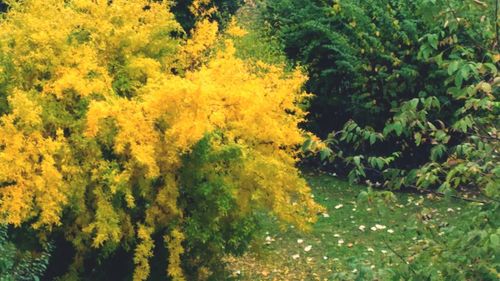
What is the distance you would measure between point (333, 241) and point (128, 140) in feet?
12.0

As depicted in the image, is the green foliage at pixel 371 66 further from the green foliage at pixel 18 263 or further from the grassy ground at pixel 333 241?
the green foliage at pixel 18 263

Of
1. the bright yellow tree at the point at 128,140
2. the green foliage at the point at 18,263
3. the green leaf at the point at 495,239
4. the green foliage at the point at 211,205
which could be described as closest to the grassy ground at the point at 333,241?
the green foliage at the point at 211,205

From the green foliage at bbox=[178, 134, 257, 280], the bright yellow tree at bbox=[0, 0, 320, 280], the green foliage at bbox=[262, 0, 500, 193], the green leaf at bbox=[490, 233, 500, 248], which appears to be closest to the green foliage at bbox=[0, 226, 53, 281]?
the bright yellow tree at bbox=[0, 0, 320, 280]

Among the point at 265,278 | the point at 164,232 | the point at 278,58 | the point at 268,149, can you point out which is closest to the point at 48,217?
the point at 164,232

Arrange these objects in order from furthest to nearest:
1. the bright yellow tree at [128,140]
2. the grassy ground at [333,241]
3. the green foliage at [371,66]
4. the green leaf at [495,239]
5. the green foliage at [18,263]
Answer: the green foliage at [371,66], the grassy ground at [333,241], the bright yellow tree at [128,140], the green foliage at [18,263], the green leaf at [495,239]

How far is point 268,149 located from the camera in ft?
21.6

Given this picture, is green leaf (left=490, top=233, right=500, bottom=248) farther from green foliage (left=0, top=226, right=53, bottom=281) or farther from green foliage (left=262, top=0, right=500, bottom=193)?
green foliage (left=262, top=0, right=500, bottom=193)

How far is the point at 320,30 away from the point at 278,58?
0.74 meters

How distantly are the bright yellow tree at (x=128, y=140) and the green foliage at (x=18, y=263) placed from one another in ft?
0.77

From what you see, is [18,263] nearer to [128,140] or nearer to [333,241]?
[128,140]

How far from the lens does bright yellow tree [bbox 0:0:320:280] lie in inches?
220

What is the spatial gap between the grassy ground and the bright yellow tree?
107cm

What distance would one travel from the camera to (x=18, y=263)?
5.40 m

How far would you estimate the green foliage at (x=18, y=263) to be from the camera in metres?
5.02
